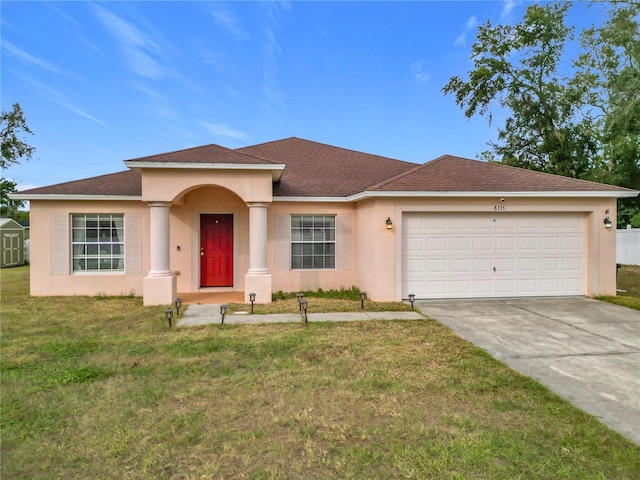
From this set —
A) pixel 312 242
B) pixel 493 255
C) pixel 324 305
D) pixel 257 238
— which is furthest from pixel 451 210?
pixel 257 238

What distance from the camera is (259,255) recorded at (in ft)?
31.4

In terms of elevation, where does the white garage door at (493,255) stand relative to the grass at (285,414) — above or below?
above

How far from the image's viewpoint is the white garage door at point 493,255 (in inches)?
377

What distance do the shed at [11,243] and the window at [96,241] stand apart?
14805 mm

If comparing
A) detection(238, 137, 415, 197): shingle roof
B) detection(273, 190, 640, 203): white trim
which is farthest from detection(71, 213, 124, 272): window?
detection(273, 190, 640, 203): white trim

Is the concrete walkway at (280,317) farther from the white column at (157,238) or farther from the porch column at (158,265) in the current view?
the white column at (157,238)

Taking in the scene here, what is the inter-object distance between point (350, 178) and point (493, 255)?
5255mm

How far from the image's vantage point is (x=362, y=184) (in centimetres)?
1194

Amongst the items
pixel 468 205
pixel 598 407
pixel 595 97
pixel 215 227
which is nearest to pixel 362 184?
pixel 468 205

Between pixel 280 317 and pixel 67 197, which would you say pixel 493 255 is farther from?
pixel 67 197

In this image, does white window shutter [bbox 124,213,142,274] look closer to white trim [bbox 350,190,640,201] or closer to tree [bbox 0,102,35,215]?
white trim [bbox 350,190,640,201]

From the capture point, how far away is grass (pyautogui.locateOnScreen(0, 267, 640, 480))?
2.84 metres

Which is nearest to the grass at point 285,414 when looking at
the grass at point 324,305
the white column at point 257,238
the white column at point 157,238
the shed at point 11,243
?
the grass at point 324,305

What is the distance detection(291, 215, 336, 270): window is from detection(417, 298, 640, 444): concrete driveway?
3298 millimetres
